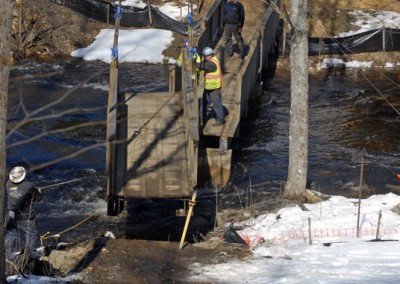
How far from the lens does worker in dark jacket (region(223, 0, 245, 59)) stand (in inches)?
800

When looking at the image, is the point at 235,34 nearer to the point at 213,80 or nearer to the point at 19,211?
the point at 213,80

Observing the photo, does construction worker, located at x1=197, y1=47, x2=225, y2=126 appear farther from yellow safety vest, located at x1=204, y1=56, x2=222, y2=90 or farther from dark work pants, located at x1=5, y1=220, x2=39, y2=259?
dark work pants, located at x1=5, y1=220, x2=39, y2=259

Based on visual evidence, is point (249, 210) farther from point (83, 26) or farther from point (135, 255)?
point (83, 26)

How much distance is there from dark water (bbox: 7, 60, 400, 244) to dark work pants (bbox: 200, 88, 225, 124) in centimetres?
137

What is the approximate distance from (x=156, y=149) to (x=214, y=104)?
99.5 inches

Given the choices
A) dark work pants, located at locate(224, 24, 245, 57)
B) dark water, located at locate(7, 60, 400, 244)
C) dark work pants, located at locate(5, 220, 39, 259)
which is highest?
dark work pants, located at locate(224, 24, 245, 57)

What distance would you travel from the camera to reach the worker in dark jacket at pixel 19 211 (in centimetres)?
1145

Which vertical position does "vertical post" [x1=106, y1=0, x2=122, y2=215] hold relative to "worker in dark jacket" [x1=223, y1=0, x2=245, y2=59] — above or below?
below

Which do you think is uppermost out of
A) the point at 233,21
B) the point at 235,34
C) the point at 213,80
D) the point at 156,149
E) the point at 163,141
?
the point at 233,21

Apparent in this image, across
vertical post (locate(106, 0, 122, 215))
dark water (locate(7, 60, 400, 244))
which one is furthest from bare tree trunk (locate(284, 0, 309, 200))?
vertical post (locate(106, 0, 122, 215))

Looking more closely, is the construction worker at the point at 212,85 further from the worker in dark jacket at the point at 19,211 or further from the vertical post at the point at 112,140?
the worker in dark jacket at the point at 19,211

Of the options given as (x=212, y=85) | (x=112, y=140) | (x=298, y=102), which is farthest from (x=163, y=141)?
(x=298, y=102)

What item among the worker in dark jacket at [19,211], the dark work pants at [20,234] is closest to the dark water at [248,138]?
the worker in dark jacket at [19,211]

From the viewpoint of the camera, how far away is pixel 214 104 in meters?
16.9
